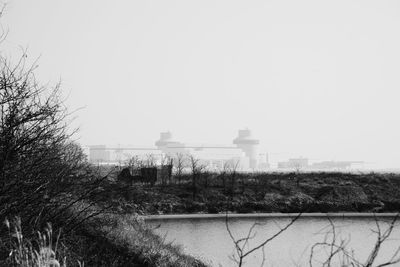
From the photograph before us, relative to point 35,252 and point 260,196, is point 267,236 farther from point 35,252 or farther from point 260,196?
point 35,252

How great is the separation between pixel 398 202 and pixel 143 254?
29868 mm

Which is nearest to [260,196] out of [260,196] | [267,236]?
[260,196]

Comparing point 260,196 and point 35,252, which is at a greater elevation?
point 35,252

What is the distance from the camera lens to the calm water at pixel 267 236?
57.2 feet

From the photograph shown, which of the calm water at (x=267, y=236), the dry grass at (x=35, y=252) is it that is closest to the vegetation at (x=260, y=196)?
the calm water at (x=267, y=236)

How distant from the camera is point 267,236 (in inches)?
896

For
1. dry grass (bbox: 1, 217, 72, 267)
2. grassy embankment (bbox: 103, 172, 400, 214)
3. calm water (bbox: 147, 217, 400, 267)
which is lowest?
calm water (bbox: 147, 217, 400, 267)

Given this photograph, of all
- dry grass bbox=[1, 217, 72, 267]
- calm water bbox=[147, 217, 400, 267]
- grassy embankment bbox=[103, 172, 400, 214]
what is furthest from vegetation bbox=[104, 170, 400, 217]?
dry grass bbox=[1, 217, 72, 267]

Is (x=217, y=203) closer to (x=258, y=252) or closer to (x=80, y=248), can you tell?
(x=258, y=252)

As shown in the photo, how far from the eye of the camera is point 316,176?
5031 centimetres

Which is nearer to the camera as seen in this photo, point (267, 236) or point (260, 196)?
point (267, 236)

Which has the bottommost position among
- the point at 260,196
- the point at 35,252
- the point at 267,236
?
the point at 267,236

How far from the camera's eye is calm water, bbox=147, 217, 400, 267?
1744 centimetres

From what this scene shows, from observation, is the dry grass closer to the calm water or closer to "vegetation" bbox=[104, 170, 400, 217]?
the calm water
